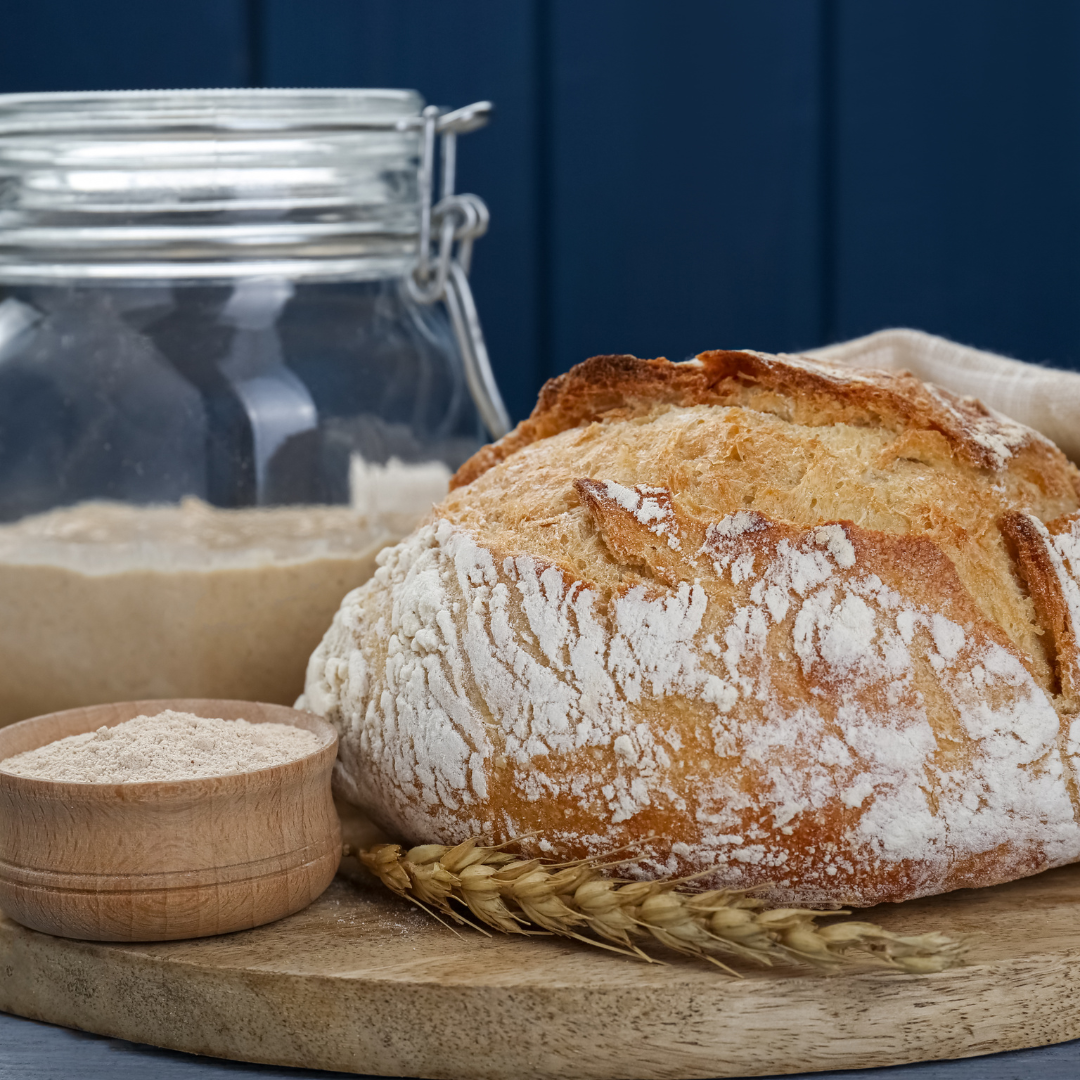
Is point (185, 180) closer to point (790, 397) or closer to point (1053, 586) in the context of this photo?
point (790, 397)

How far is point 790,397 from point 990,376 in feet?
1.30

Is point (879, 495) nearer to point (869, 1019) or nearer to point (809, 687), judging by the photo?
point (809, 687)

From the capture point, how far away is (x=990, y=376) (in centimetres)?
146

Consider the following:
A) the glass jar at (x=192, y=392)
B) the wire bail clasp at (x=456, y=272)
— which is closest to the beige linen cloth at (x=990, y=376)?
the wire bail clasp at (x=456, y=272)

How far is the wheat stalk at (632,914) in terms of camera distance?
0.91 m

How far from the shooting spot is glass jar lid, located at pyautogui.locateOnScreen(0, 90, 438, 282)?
1.36 metres

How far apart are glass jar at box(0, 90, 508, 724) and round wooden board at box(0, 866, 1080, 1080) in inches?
15.9

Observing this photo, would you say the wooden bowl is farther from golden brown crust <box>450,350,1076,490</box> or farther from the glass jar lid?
the glass jar lid

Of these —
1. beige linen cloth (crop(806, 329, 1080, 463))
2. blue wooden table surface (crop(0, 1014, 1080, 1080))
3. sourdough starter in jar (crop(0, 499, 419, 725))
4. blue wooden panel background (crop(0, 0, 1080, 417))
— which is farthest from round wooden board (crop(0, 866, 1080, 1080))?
blue wooden panel background (crop(0, 0, 1080, 417))

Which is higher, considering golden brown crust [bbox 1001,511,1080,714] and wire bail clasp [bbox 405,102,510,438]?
wire bail clasp [bbox 405,102,510,438]

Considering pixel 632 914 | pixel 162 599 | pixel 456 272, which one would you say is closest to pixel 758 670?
pixel 632 914

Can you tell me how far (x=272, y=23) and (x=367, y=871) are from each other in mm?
1602

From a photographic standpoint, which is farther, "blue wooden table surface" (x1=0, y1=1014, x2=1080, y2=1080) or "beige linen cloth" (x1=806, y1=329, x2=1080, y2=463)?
"beige linen cloth" (x1=806, y1=329, x2=1080, y2=463)

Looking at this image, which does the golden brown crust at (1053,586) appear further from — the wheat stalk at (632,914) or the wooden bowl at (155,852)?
the wooden bowl at (155,852)
